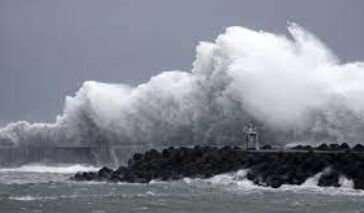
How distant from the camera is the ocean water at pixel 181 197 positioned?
35875 millimetres

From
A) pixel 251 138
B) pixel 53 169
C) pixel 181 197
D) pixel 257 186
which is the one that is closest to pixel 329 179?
pixel 257 186

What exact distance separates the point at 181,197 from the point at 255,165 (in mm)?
11856

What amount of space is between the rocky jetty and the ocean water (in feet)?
2.35

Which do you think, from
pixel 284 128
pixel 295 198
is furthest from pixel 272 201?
pixel 284 128

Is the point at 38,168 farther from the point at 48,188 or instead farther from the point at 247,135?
the point at 48,188

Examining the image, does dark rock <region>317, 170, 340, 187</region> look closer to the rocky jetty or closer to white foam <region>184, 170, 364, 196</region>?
the rocky jetty

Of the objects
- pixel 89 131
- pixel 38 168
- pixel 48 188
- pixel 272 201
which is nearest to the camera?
pixel 272 201

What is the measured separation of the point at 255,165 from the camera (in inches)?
2031

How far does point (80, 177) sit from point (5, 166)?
919 inches

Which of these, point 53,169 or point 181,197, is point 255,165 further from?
point 53,169

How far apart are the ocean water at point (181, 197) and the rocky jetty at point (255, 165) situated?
28.2 inches

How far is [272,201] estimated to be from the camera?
3866cm

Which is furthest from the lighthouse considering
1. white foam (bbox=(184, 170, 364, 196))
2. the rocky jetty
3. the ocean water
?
the ocean water

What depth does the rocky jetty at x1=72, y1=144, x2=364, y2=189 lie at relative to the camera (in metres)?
47.5
